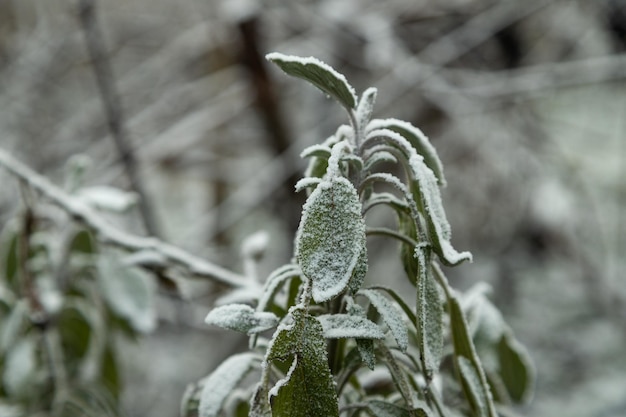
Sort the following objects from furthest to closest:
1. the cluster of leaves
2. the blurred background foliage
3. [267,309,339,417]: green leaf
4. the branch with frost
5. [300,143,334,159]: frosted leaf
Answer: the blurred background foliage
the cluster of leaves
the branch with frost
[300,143,334,159]: frosted leaf
[267,309,339,417]: green leaf

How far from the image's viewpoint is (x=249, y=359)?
2.03ft

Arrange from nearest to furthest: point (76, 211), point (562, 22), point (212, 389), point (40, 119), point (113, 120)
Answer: point (212, 389) < point (76, 211) < point (113, 120) < point (562, 22) < point (40, 119)

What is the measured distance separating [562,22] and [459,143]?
76 centimetres

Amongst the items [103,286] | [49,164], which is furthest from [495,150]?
[103,286]

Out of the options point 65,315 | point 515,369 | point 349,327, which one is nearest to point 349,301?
point 349,327

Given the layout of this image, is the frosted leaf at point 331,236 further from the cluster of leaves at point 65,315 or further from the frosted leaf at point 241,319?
the cluster of leaves at point 65,315

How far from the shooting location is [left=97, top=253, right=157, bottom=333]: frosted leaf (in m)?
1.02

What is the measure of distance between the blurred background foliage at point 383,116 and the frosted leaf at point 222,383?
50.0 inches

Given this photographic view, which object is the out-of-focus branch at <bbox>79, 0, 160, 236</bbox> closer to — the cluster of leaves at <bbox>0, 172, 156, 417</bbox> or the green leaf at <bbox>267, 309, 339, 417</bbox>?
the cluster of leaves at <bbox>0, 172, 156, 417</bbox>

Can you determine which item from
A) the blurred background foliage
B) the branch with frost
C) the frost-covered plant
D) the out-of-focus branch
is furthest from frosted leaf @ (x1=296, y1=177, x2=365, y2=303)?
the blurred background foliage

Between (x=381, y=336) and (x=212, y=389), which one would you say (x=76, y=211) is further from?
(x=381, y=336)

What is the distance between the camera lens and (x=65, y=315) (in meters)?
1.12

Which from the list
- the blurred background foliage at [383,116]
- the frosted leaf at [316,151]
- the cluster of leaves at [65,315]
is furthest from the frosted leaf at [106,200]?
the blurred background foliage at [383,116]

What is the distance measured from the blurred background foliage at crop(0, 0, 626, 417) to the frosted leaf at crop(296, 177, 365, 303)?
145 centimetres
